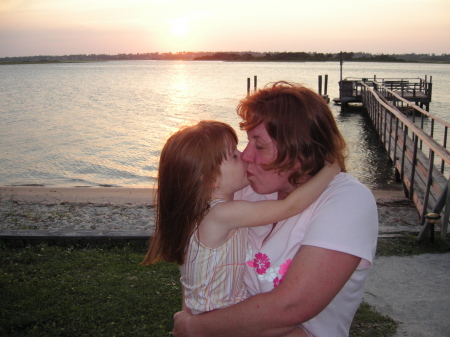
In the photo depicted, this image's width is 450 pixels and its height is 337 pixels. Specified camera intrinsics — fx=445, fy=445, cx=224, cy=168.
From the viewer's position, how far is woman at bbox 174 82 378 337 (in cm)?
158

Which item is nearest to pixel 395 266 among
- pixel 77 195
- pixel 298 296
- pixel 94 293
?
pixel 94 293

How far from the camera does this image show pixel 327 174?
1.80 m

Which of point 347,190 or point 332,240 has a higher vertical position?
point 347,190

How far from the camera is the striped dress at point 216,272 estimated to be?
2.06m

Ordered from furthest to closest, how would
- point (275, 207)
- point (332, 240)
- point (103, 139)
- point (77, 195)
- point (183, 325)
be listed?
point (103, 139) < point (77, 195) < point (183, 325) < point (275, 207) < point (332, 240)

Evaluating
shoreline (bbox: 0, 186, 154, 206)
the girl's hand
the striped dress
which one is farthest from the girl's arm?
shoreline (bbox: 0, 186, 154, 206)

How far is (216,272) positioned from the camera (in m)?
2.08

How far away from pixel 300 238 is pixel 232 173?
0.54 meters

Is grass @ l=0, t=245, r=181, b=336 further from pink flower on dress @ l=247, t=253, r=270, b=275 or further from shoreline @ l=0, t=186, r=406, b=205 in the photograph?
shoreline @ l=0, t=186, r=406, b=205

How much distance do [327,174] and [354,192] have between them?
0.54 ft

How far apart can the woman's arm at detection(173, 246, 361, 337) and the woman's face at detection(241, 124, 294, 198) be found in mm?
445

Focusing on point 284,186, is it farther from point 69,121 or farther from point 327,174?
point 69,121

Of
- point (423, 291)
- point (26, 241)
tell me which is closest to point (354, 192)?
point (423, 291)

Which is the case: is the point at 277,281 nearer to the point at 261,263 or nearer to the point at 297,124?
the point at 261,263
